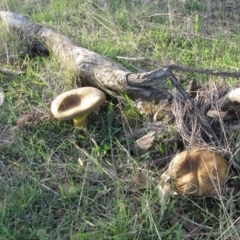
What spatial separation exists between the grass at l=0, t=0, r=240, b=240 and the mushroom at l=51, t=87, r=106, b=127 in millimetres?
146

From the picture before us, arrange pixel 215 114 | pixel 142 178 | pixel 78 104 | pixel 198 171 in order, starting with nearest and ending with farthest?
pixel 198 171 → pixel 142 178 → pixel 215 114 → pixel 78 104

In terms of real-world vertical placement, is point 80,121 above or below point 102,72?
below

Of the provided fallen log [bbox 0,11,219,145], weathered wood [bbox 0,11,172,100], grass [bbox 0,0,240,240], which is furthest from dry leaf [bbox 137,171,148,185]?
weathered wood [bbox 0,11,172,100]

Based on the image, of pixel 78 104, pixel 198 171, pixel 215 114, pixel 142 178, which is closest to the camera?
pixel 198 171

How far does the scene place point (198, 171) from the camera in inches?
83.7

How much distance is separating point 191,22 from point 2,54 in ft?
5.61

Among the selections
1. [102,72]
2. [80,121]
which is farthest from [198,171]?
[102,72]

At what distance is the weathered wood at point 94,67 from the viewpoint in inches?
102

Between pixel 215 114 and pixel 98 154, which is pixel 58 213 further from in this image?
pixel 215 114

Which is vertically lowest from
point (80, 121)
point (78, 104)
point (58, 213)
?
point (58, 213)

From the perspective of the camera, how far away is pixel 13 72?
3.29 m

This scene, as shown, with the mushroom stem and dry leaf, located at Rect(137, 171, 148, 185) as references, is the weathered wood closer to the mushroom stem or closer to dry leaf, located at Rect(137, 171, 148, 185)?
the mushroom stem

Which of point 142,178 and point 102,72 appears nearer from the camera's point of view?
point 142,178

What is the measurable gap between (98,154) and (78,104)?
34 centimetres
